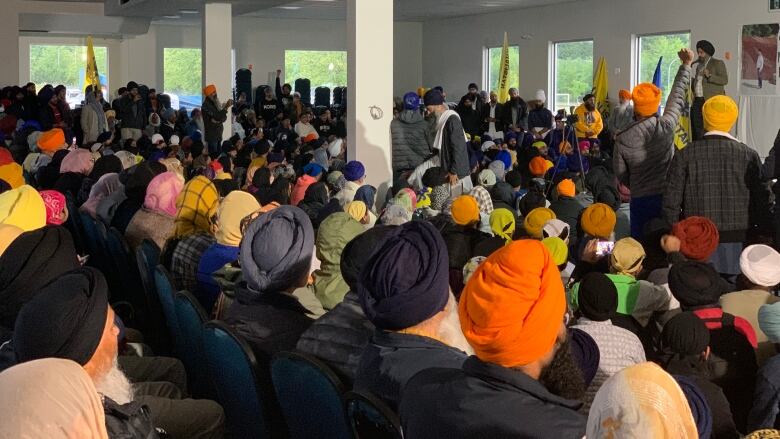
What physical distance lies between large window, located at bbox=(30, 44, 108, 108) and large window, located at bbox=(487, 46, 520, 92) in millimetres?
14624

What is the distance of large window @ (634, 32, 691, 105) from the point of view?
68.8 ft

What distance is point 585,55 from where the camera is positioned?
24.1 m

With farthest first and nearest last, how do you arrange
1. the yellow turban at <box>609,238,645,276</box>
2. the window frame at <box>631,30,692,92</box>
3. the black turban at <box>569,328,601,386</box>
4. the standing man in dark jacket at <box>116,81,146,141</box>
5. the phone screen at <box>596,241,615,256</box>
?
the window frame at <box>631,30,692,92</box>
the standing man in dark jacket at <box>116,81,146,141</box>
the phone screen at <box>596,241,615,256</box>
the yellow turban at <box>609,238,645,276</box>
the black turban at <box>569,328,601,386</box>

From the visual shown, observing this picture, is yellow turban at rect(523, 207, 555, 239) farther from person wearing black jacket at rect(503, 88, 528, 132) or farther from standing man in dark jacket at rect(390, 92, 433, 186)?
person wearing black jacket at rect(503, 88, 528, 132)

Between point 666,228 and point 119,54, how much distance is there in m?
27.0

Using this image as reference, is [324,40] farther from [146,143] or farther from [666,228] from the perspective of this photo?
[666,228]

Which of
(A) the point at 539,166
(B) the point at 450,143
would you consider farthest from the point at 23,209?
(A) the point at 539,166

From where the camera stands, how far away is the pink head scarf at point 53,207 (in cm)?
646

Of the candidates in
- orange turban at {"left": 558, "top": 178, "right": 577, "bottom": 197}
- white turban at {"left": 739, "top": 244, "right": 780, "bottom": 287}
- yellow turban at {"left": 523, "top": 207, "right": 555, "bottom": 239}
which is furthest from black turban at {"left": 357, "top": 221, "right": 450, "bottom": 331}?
orange turban at {"left": 558, "top": 178, "right": 577, "bottom": 197}

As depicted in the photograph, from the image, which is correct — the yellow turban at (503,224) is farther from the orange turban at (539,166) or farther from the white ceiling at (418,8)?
the white ceiling at (418,8)

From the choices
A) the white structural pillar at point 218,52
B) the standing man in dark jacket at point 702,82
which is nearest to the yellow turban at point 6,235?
the standing man in dark jacket at point 702,82

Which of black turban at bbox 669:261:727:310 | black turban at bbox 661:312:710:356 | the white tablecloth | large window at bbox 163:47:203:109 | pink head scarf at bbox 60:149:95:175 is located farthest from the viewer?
large window at bbox 163:47:203:109

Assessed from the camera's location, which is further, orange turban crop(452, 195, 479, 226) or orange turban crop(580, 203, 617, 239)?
orange turban crop(452, 195, 479, 226)

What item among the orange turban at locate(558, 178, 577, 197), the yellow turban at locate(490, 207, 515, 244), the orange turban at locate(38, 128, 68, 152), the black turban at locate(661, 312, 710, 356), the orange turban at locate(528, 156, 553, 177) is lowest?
the black turban at locate(661, 312, 710, 356)
